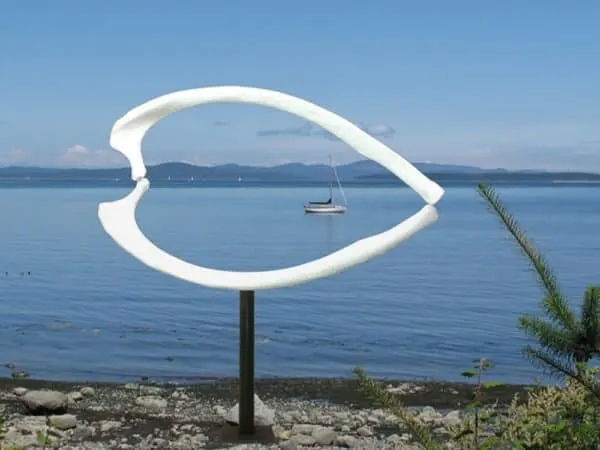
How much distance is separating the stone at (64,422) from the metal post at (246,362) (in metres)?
1.99

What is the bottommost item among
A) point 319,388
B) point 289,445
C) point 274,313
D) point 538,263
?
point 319,388

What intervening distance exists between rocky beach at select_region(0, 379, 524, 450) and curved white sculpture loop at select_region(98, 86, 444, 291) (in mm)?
1812

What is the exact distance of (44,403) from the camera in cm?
985

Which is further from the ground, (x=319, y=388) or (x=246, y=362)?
(x=246, y=362)

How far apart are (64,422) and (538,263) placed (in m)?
7.29

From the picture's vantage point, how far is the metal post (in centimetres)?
771

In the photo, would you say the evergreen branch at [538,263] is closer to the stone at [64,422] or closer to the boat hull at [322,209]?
the stone at [64,422]

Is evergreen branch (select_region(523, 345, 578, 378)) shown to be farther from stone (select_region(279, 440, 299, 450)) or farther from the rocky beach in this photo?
stone (select_region(279, 440, 299, 450))

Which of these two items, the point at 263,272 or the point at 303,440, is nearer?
the point at 263,272

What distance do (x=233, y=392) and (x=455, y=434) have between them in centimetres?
823

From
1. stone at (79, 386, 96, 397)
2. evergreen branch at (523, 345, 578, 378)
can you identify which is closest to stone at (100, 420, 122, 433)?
stone at (79, 386, 96, 397)

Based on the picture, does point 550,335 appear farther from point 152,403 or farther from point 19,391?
point 19,391

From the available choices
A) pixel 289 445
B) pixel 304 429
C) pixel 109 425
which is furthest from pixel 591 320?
pixel 109 425

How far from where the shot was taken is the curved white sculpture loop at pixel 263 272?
6285 mm
